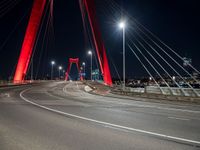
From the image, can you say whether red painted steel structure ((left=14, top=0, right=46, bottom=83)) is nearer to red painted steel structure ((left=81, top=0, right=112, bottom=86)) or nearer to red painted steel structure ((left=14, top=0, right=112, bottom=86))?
red painted steel structure ((left=14, top=0, right=112, bottom=86))

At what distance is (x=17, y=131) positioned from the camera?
7.40m

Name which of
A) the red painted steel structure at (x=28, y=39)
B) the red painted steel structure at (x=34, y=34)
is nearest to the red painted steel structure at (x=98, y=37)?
the red painted steel structure at (x=34, y=34)

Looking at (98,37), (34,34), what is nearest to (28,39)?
(34,34)

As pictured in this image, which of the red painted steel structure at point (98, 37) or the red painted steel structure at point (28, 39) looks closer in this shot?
the red painted steel structure at point (98, 37)

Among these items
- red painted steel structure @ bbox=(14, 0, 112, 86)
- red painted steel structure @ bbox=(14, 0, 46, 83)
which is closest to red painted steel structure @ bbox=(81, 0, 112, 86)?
red painted steel structure @ bbox=(14, 0, 112, 86)

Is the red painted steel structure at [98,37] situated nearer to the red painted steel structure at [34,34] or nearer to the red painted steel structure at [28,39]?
the red painted steel structure at [34,34]

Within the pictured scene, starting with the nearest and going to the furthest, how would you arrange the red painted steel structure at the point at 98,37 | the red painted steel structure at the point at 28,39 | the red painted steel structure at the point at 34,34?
the red painted steel structure at the point at 98,37 → the red painted steel structure at the point at 34,34 → the red painted steel structure at the point at 28,39

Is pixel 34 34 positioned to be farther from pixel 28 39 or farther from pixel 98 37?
pixel 98 37

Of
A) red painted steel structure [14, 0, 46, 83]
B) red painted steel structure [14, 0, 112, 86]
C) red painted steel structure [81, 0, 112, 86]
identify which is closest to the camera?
red painted steel structure [81, 0, 112, 86]

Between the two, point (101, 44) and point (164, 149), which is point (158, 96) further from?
point (101, 44)

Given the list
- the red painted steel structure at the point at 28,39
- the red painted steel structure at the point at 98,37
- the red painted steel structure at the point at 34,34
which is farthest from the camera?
A: the red painted steel structure at the point at 28,39

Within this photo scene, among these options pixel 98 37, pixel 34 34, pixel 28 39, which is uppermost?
pixel 34 34

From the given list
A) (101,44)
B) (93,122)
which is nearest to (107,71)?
(101,44)

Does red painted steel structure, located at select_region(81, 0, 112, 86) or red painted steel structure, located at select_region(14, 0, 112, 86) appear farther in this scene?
red painted steel structure, located at select_region(14, 0, 112, 86)
